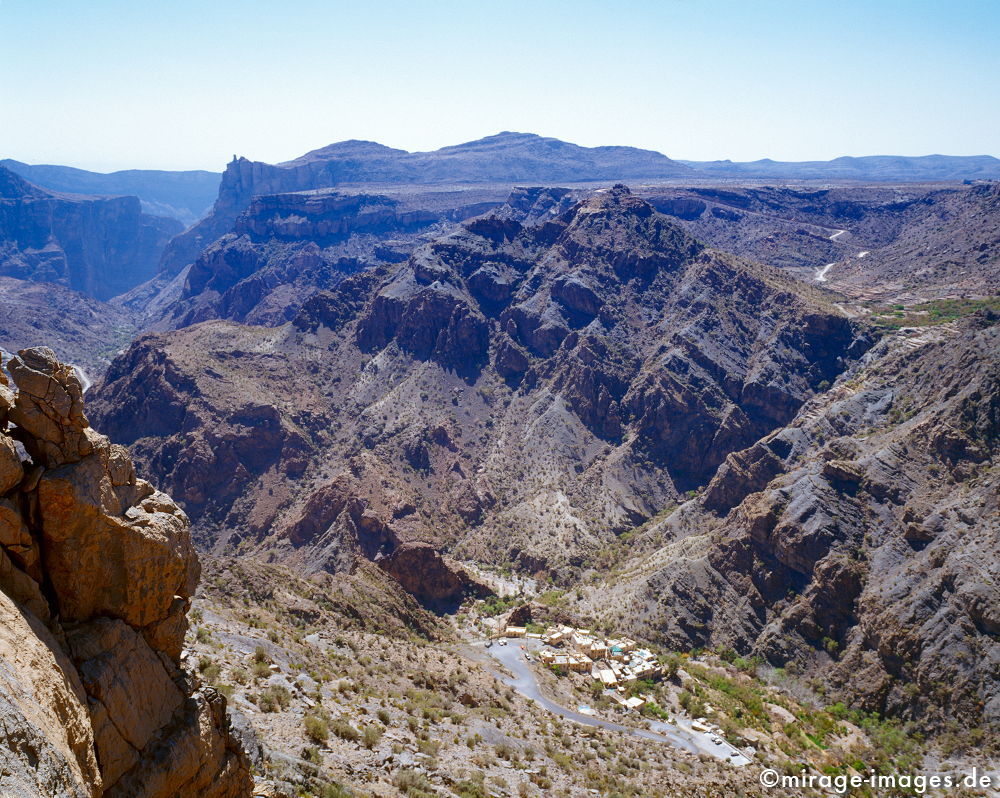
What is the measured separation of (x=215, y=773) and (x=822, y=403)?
92552 mm

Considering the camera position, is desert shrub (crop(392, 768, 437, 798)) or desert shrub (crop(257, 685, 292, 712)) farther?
desert shrub (crop(257, 685, 292, 712))

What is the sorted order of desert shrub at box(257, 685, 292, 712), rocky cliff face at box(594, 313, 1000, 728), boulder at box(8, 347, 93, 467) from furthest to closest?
rocky cliff face at box(594, 313, 1000, 728), desert shrub at box(257, 685, 292, 712), boulder at box(8, 347, 93, 467)

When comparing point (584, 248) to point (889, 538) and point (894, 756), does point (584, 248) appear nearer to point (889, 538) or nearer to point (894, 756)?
point (889, 538)

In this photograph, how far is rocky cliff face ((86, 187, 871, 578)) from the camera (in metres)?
93.8

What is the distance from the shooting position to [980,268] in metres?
135

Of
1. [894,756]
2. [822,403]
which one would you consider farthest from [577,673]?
[822,403]

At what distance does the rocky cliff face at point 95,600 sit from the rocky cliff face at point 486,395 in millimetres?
62115

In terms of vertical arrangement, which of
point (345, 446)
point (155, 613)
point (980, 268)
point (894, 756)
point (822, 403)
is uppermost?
point (980, 268)

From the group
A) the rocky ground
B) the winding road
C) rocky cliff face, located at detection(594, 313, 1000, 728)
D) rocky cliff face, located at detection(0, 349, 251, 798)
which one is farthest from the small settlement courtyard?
the winding road

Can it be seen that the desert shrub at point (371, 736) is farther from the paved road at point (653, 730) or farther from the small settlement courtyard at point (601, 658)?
the small settlement courtyard at point (601, 658)

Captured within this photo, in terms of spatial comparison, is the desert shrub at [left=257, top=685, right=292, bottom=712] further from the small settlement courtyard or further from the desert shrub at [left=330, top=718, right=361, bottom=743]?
the small settlement courtyard

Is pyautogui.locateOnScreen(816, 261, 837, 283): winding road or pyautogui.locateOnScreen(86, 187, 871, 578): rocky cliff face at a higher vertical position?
pyautogui.locateOnScreen(816, 261, 837, 283): winding road

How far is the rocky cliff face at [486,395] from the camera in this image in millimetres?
93812

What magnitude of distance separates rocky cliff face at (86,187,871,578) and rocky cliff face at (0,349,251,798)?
62115 millimetres
